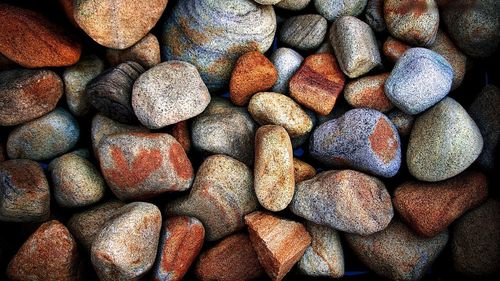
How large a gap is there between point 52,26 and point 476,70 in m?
1.56

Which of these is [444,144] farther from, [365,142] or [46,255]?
[46,255]

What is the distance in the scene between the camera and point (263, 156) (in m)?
1.73

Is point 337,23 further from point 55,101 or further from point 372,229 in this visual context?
point 55,101

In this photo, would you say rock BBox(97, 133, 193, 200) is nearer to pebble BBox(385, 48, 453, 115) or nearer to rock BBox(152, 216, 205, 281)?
rock BBox(152, 216, 205, 281)

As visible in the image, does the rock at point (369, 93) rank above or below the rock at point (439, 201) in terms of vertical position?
above

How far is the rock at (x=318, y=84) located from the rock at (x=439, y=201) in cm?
41

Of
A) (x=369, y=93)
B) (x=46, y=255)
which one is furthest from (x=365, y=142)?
(x=46, y=255)

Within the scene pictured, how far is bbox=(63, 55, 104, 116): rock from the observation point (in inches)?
72.7

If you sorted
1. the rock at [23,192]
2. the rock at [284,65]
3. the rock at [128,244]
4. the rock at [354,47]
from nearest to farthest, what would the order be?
1. the rock at [128,244]
2. the rock at [23,192]
3. the rock at [354,47]
4. the rock at [284,65]

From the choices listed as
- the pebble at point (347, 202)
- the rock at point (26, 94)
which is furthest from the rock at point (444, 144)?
the rock at point (26, 94)

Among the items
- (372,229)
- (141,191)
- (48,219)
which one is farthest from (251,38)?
(48,219)

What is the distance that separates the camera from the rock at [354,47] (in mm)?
1791

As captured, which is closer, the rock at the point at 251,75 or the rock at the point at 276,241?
the rock at the point at 276,241

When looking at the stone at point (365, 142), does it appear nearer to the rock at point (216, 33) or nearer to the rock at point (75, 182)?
the rock at point (216, 33)
